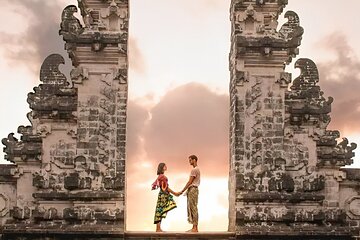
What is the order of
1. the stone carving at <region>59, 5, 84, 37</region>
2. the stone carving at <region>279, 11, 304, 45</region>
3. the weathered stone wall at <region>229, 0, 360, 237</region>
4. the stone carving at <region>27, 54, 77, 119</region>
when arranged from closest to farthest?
the weathered stone wall at <region>229, 0, 360, 237</region> → the stone carving at <region>27, 54, 77, 119</region> → the stone carving at <region>59, 5, 84, 37</region> → the stone carving at <region>279, 11, 304, 45</region>

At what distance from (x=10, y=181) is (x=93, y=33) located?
4130 mm

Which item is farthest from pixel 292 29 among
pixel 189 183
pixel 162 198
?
pixel 162 198

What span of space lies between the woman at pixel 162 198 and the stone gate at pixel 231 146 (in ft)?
2.52

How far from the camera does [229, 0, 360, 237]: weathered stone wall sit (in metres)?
22.0

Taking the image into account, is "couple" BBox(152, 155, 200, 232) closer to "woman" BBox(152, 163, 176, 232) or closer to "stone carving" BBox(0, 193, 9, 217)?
"woman" BBox(152, 163, 176, 232)

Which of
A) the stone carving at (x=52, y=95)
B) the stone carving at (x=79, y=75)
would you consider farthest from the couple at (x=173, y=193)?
the stone carving at (x=79, y=75)

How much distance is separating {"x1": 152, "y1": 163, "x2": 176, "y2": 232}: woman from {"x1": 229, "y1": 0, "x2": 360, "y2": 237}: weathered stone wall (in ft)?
5.12

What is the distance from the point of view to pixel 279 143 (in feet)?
73.1

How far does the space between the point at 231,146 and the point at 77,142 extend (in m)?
3.81

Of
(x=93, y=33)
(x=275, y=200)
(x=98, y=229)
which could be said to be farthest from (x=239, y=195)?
(x=93, y=33)

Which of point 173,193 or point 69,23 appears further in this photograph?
point 69,23

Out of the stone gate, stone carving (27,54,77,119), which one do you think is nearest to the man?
the stone gate

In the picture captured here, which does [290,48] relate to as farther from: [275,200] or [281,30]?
[275,200]

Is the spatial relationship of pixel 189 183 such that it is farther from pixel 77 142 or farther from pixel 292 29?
pixel 292 29
